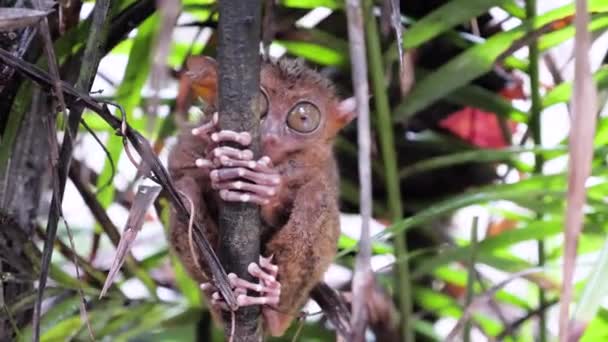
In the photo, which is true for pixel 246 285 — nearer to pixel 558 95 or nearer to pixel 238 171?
pixel 238 171

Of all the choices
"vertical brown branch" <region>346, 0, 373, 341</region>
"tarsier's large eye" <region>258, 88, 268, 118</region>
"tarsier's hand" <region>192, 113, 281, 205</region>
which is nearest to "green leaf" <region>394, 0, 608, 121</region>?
"tarsier's large eye" <region>258, 88, 268, 118</region>

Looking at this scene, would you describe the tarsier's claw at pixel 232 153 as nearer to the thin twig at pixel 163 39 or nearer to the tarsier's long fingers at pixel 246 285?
the tarsier's long fingers at pixel 246 285

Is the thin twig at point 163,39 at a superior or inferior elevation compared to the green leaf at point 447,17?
superior

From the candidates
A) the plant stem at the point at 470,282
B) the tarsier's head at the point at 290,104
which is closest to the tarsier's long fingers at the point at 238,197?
the tarsier's head at the point at 290,104

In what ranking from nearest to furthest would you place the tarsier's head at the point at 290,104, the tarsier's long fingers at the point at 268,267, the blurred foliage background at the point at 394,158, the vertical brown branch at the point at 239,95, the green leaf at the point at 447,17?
1. the vertical brown branch at the point at 239,95
2. the tarsier's long fingers at the point at 268,267
3. the blurred foliage background at the point at 394,158
4. the tarsier's head at the point at 290,104
5. the green leaf at the point at 447,17

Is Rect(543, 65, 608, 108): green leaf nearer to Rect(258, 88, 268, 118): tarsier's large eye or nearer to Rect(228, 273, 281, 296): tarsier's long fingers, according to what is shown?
Rect(258, 88, 268, 118): tarsier's large eye

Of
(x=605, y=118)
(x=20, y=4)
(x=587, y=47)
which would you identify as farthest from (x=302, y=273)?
(x=587, y=47)

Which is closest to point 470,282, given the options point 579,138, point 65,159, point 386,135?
point 386,135

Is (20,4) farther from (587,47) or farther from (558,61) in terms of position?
(558,61)
